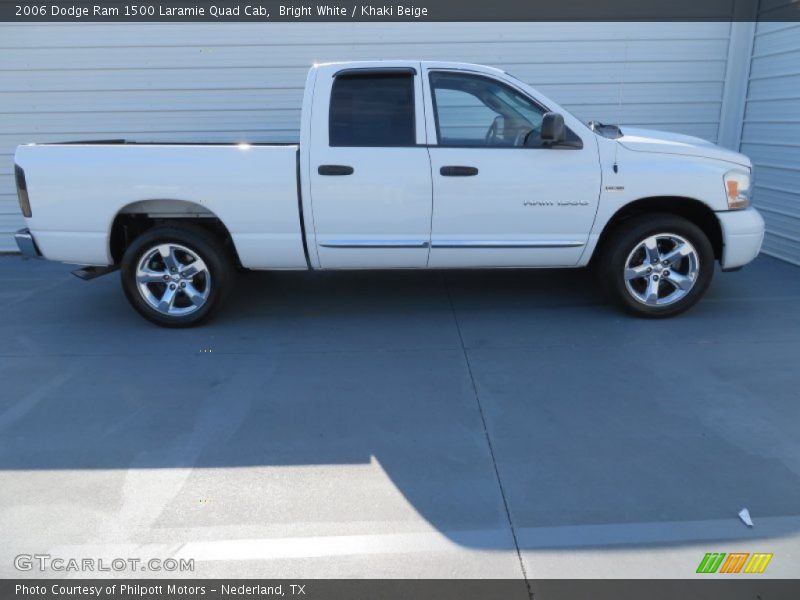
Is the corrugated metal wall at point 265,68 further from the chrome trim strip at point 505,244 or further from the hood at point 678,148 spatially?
the chrome trim strip at point 505,244

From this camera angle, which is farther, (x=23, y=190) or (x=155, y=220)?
(x=155, y=220)

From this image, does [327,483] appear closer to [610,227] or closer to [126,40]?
[610,227]

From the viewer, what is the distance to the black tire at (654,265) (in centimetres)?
479

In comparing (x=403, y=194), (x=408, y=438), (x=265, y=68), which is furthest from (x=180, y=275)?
(x=265, y=68)

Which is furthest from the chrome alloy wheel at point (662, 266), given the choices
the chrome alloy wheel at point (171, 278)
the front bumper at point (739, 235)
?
the chrome alloy wheel at point (171, 278)

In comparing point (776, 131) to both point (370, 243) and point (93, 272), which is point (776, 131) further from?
point (93, 272)

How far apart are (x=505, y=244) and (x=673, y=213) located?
4.83ft

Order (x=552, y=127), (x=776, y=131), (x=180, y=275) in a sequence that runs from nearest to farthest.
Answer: (x=552, y=127) < (x=180, y=275) < (x=776, y=131)

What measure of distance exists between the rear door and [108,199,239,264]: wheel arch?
91 cm

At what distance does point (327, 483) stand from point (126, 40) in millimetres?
6533

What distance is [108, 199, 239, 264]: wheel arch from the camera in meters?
4.75

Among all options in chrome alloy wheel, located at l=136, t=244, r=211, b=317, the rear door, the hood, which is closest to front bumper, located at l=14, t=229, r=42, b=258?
chrome alloy wheel, located at l=136, t=244, r=211, b=317

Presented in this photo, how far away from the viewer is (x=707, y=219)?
5008mm

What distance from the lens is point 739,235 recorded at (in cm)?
474
